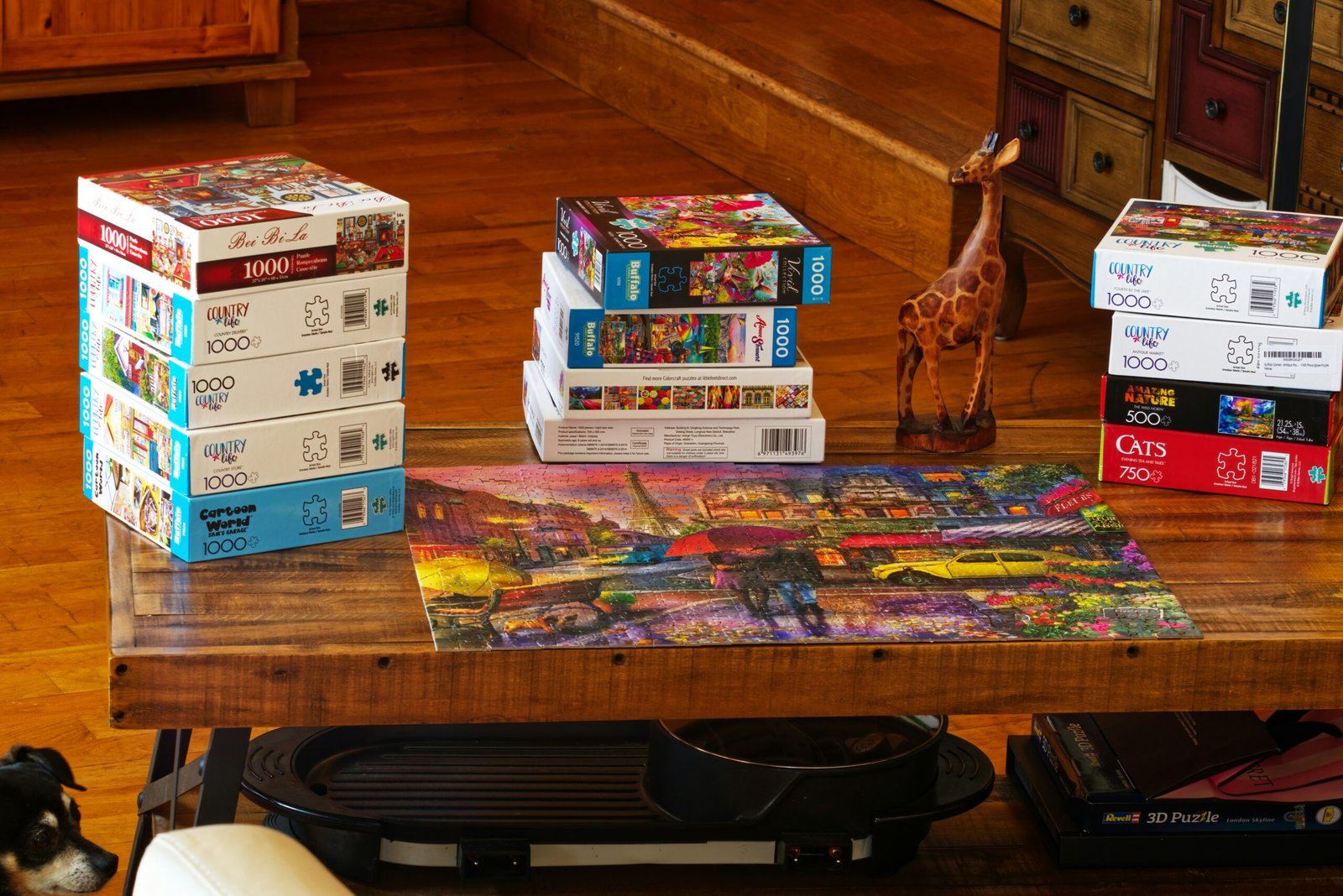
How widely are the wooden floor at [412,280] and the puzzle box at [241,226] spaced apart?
0.77 metres

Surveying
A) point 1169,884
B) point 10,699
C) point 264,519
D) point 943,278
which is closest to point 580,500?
point 264,519

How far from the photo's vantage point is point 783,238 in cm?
172

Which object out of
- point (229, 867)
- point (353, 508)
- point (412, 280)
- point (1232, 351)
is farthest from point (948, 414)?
point (412, 280)

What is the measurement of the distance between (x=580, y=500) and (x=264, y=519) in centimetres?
28

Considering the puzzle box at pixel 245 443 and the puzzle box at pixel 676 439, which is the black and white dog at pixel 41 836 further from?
the puzzle box at pixel 676 439

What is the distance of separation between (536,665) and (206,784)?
0.29 metres

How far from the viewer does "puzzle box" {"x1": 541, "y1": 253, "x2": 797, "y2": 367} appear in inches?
66.7

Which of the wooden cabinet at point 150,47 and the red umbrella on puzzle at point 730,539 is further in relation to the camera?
the wooden cabinet at point 150,47

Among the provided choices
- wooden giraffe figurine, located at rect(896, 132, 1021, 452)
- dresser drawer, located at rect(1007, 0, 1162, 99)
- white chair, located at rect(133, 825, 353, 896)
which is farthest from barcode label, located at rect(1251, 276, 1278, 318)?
dresser drawer, located at rect(1007, 0, 1162, 99)

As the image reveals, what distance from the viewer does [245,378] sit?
148 cm

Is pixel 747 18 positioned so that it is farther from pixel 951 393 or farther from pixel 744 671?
pixel 744 671

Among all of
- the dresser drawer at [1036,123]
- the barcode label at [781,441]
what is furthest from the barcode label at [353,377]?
the dresser drawer at [1036,123]

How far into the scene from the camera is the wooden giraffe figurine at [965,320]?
5.85 feet

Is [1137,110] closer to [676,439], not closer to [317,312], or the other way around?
[676,439]
